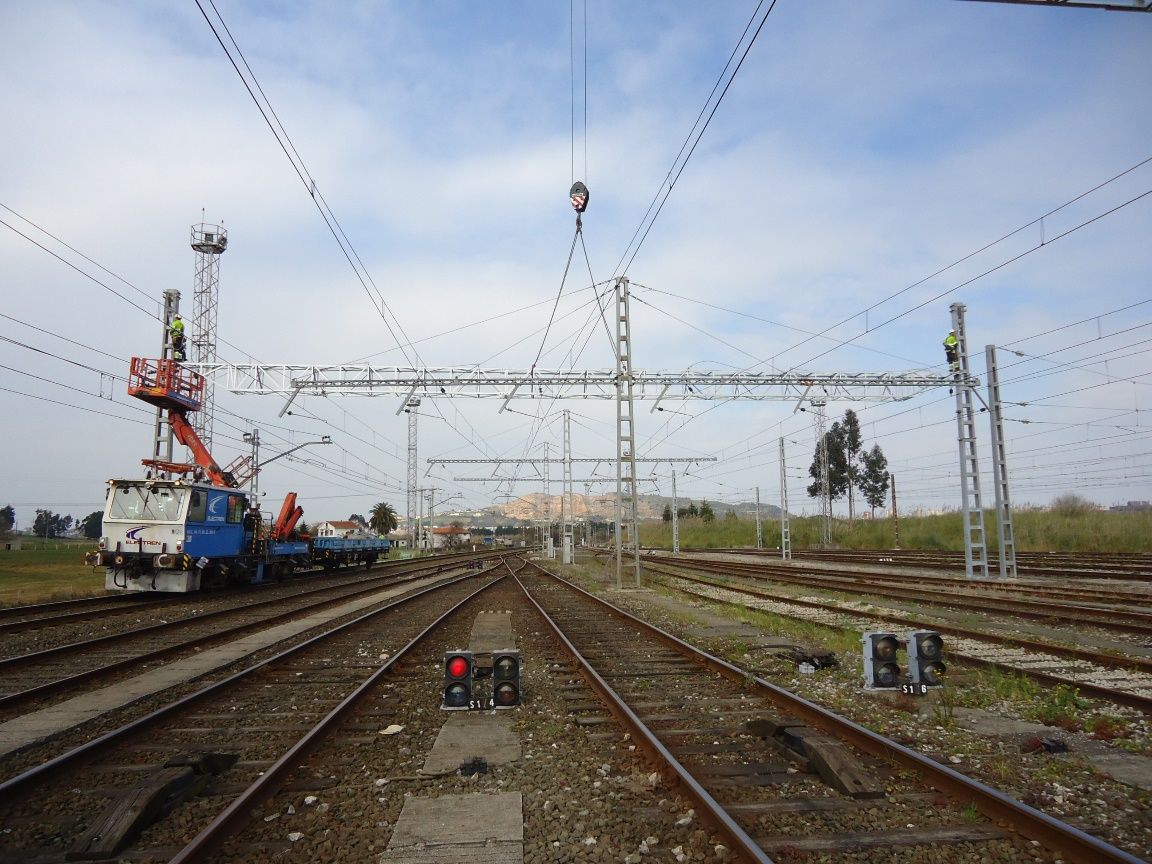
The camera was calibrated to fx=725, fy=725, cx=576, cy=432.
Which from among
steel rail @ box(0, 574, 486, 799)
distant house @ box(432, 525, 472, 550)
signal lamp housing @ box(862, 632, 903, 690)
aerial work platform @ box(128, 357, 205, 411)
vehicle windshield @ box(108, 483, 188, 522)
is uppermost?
aerial work platform @ box(128, 357, 205, 411)

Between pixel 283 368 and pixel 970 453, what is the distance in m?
22.5

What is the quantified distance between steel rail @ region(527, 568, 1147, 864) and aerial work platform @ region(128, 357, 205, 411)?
20731 millimetres

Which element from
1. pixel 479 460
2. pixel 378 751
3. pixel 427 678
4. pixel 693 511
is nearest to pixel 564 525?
pixel 479 460

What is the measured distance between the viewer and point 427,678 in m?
9.09

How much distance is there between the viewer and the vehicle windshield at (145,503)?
63.2 feet

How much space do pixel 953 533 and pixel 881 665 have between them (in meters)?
42.1

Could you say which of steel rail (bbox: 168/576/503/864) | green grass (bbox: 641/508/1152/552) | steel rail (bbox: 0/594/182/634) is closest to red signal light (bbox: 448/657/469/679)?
steel rail (bbox: 168/576/503/864)

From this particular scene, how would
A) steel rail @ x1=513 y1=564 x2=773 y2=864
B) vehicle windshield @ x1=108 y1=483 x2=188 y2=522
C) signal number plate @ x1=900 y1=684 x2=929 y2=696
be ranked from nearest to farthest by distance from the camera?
steel rail @ x1=513 y1=564 x2=773 y2=864, signal number plate @ x1=900 y1=684 x2=929 y2=696, vehicle windshield @ x1=108 y1=483 x2=188 y2=522

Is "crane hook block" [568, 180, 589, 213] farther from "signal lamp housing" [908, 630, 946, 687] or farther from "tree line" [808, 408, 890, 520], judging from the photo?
"tree line" [808, 408, 890, 520]

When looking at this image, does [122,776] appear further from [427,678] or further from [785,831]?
[785,831]

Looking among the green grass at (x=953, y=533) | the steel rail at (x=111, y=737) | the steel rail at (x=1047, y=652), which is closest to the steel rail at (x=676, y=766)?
the steel rail at (x=111, y=737)

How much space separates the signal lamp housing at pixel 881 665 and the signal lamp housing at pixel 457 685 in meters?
4.35

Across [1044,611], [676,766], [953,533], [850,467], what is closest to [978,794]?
[676,766]

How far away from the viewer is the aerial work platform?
21.6m
